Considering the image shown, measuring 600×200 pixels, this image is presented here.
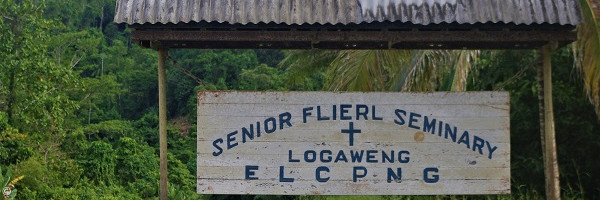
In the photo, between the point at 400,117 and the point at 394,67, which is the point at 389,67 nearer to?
the point at 394,67

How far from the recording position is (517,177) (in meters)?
15.5

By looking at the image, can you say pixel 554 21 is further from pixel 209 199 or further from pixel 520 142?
pixel 209 199

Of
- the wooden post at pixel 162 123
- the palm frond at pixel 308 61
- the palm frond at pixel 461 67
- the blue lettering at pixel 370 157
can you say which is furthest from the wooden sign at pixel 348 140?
the palm frond at pixel 308 61

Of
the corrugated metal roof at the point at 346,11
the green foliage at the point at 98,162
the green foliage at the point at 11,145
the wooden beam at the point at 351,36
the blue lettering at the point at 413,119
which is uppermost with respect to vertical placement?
the corrugated metal roof at the point at 346,11

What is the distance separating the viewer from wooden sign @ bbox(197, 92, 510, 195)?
605cm

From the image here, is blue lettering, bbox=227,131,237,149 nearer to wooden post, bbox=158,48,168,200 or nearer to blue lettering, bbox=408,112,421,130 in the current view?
wooden post, bbox=158,48,168,200

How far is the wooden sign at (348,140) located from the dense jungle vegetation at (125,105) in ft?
2.26

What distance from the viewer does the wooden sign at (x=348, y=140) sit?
6051 mm

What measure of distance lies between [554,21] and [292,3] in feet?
5.73

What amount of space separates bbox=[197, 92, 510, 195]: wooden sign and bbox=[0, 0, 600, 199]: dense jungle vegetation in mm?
690

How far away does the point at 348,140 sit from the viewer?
6074mm

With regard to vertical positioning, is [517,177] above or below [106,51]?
below

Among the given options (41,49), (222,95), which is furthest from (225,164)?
(41,49)

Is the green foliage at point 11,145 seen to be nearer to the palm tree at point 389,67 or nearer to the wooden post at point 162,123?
the palm tree at point 389,67
